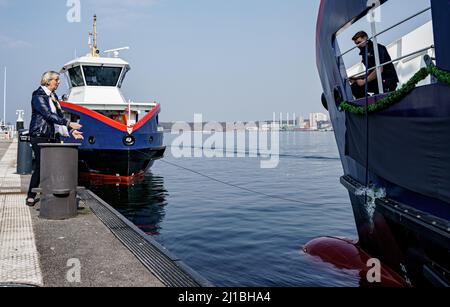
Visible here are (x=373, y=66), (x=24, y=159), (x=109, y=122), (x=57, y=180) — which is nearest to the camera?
(x=373, y=66)

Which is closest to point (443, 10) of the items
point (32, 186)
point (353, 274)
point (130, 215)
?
point (353, 274)

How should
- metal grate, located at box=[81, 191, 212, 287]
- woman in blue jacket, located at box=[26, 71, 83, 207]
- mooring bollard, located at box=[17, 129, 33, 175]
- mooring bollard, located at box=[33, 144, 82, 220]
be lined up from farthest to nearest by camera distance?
mooring bollard, located at box=[17, 129, 33, 175]
woman in blue jacket, located at box=[26, 71, 83, 207]
mooring bollard, located at box=[33, 144, 82, 220]
metal grate, located at box=[81, 191, 212, 287]

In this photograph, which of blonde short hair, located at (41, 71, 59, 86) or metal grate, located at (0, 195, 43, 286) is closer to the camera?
metal grate, located at (0, 195, 43, 286)

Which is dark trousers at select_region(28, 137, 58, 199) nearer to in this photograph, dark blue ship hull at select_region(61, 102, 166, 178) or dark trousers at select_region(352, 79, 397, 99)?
dark trousers at select_region(352, 79, 397, 99)

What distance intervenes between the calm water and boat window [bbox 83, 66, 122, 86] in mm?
4589

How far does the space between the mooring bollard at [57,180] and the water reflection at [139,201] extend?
11.4ft

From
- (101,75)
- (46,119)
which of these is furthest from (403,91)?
(101,75)

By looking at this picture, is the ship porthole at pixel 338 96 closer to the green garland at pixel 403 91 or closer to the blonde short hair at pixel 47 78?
the green garland at pixel 403 91

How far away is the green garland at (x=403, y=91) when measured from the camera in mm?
3365

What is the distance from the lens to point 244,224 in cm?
980

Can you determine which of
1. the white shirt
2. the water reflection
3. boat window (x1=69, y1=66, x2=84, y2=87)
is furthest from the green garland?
boat window (x1=69, y1=66, x2=84, y2=87)

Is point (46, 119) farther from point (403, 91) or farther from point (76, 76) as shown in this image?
point (76, 76)

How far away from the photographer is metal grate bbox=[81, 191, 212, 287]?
3.28 metres

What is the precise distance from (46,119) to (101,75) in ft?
37.8
